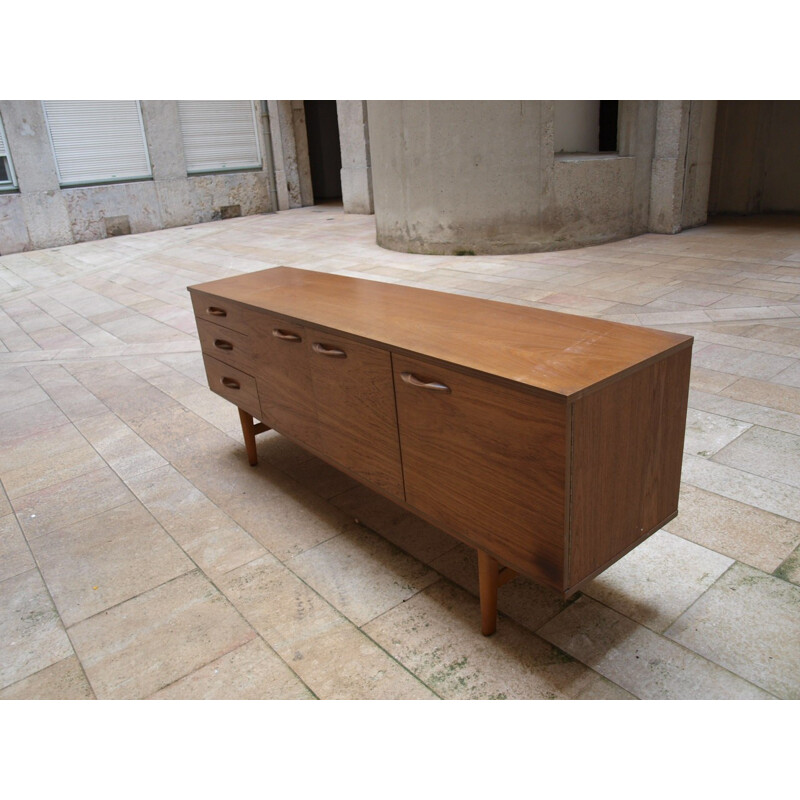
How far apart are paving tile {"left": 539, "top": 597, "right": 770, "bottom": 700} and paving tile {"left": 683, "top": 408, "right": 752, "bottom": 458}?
1325 millimetres

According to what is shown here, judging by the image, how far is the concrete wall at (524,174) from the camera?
841cm

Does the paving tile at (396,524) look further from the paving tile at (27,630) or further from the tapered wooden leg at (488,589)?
the paving tile at (27,630)

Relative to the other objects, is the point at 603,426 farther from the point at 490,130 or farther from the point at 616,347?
the point at 490,130

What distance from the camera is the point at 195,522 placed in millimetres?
3193

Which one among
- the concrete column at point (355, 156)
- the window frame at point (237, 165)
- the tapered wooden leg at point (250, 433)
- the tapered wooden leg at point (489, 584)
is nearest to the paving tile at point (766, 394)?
the tapered wooden leg at point (489, 584)

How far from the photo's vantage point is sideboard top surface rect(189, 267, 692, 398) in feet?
6.36

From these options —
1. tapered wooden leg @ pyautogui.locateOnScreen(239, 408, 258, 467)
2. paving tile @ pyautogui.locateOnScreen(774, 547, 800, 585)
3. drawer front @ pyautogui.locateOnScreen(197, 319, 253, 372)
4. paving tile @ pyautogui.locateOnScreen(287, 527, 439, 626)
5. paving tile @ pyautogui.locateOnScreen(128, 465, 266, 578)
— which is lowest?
paving tile @ pyautogui.locateOnScreen(128, 465, 266, 578)

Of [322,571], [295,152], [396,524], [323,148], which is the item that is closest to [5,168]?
[295,152]

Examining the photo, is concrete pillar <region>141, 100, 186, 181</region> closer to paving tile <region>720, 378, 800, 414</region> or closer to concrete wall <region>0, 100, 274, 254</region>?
concrete wall <region>0, 100, 274, 254</region>

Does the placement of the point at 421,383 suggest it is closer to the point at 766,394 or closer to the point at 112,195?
the point at 766,394

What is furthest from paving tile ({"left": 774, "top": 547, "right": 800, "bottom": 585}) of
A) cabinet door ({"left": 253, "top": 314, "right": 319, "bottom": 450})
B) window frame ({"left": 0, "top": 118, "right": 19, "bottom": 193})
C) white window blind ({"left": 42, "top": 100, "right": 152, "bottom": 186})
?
white window blind ({"left": 42, "top": 100, "right": 152, "bottom": 186})

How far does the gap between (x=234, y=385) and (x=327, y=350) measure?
3.49 ft

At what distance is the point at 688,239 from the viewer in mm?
8984

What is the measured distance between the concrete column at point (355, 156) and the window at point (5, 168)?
18.9 feet
